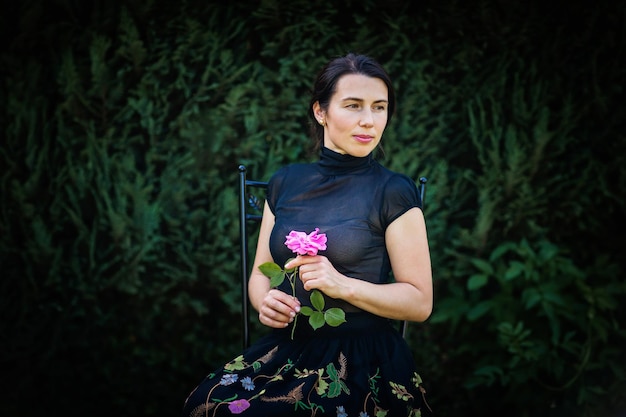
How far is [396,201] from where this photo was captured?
7.03ft

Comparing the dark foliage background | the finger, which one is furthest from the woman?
the dark foliage background

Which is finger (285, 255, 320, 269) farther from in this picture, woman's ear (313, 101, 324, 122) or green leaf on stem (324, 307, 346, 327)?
woman's ear (313, 101, 324, 122)

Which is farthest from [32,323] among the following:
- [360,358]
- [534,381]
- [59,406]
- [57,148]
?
[534,381]

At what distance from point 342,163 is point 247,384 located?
84 centimetres

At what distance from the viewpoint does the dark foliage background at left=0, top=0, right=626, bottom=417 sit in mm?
3391

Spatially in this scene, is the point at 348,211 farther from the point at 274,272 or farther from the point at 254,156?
the point at 254,156

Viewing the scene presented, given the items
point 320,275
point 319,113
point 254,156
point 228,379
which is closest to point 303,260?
point 320,275

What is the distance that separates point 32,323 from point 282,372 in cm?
209

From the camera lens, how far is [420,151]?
11.4ft

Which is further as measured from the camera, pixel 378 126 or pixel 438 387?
pixel 438 387

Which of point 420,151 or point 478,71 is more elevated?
point 478,71

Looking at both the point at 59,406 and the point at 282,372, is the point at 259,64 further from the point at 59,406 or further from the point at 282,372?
the point at 59,406

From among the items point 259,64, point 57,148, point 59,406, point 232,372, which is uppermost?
point 259,64

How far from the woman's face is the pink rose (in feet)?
1.34
